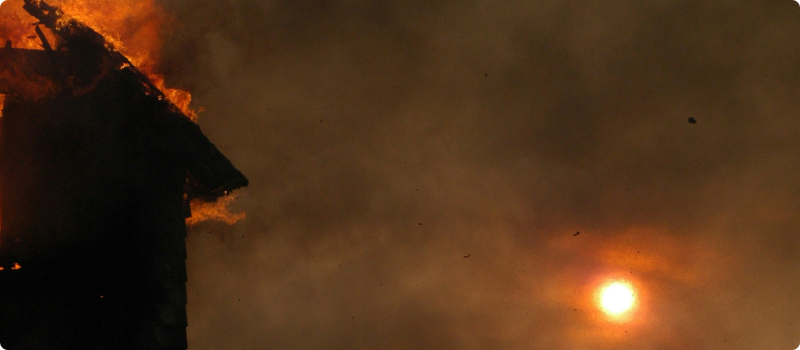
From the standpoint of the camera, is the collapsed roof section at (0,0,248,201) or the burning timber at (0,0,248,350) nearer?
the burning timber at (0,0,248,350)

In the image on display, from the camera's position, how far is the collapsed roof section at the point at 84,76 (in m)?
10.6

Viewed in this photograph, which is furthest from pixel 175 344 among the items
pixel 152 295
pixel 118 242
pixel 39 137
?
pixel 39 137

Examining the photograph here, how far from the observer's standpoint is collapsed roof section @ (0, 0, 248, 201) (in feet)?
34.8

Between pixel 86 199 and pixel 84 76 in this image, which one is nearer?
pixel 86 199

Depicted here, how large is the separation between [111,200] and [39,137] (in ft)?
6.03

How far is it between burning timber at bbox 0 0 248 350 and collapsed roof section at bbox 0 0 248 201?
0.02 m

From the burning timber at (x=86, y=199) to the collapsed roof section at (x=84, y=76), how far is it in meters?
0.02

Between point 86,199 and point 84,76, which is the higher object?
point 84,76

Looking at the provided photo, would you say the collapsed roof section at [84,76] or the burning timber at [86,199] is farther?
the collapsed roof section at [84,76]

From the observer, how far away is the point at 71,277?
10.2m

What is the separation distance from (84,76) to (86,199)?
2506 millimetres

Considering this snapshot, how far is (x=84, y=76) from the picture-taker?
10977mm

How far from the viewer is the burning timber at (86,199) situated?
9.98 m

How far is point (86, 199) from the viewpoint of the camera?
10.7 meters
